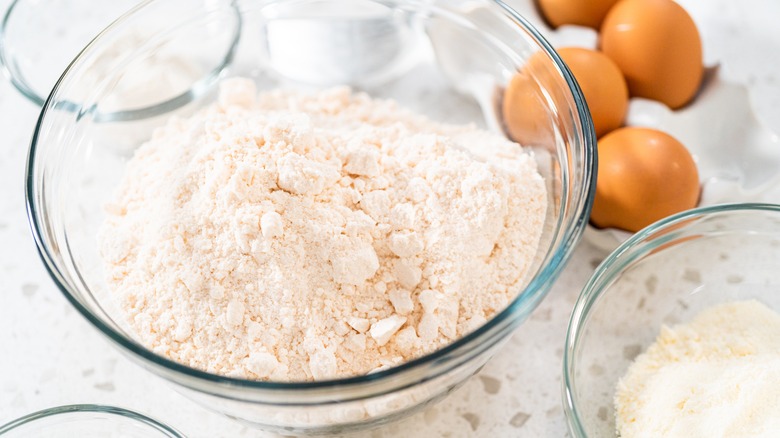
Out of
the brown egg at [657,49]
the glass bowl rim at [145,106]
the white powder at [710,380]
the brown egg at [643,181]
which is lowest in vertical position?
the white powder at [710,380]

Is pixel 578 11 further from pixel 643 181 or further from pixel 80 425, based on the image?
pixel 80 425

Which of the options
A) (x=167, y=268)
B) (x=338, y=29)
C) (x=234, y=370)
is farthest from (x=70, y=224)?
(x=338, y=29)

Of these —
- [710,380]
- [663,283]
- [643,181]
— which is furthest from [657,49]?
[710,380]

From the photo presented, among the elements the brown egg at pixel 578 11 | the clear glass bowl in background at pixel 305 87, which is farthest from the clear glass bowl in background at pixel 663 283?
the brown egg at pixel 578 11

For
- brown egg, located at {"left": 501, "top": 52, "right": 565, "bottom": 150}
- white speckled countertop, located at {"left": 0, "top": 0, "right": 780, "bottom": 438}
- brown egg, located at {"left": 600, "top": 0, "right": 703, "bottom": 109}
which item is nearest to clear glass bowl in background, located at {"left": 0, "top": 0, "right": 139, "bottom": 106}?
white speckled countertop, located at {"left": 0, "top": 0, "right": 780, "bottom": 438}

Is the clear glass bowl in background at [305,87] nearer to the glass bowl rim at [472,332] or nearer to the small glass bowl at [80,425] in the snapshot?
the glass bowl rim at [472,332]

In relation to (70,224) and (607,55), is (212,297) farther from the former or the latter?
(607,55)
